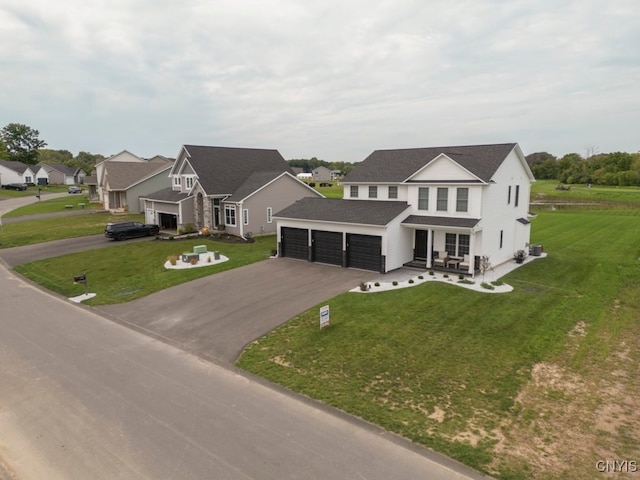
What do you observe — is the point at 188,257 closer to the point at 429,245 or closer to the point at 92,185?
the point at 429,245

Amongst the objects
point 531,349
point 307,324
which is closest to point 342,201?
point 307,324

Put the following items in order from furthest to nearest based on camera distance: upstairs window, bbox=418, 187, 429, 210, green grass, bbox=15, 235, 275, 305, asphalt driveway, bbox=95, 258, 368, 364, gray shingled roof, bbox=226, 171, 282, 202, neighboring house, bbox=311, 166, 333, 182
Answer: neighboring house, bbox=311, 166, 333, 182, gray shingled roof, bbox=226, 171, 282, 202, upstairs window, bbox=418, 187, 429, 210, green grass, bbox=15, 235, 275, 305, asphalt driveway, bbox=95, 258, 368, 364

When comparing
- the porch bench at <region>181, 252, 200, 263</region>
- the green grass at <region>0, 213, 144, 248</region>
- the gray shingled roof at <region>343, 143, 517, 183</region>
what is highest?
the gray shingled roof at <region>343, 143, 517, 183</region>

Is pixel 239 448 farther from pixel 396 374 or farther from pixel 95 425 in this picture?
pixel 396 374

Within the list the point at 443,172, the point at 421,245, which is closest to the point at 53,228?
the point at 421,245

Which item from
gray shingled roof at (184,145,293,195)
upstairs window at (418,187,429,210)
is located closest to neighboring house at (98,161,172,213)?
gray shingled roof at (184,145,293,195)

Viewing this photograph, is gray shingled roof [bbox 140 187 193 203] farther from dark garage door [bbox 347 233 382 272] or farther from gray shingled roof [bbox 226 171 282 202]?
dark garage door [bbox 347 233 382 272]
